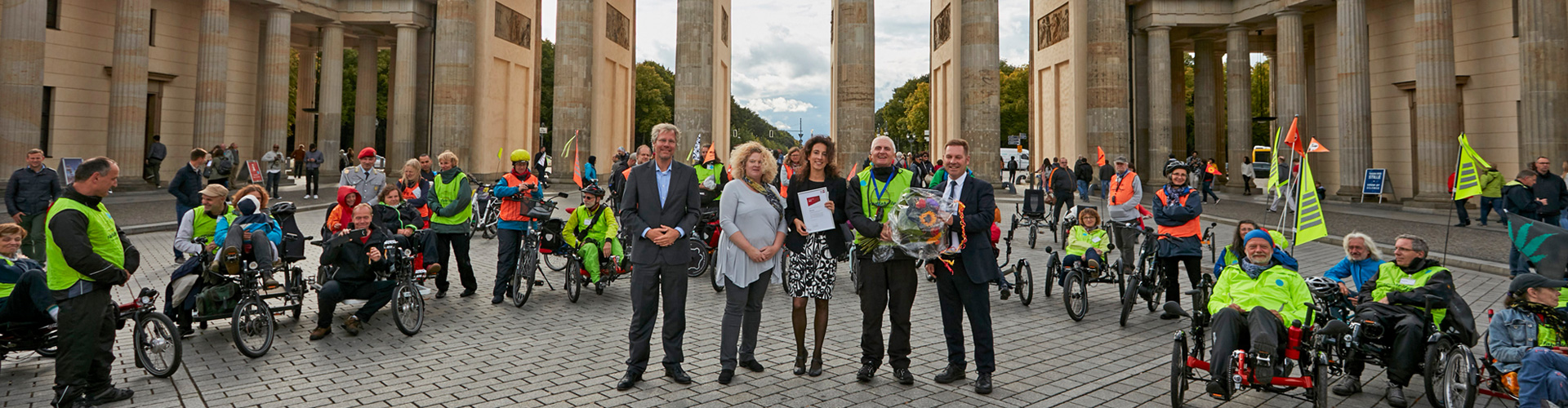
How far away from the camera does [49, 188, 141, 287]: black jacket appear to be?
4.63m

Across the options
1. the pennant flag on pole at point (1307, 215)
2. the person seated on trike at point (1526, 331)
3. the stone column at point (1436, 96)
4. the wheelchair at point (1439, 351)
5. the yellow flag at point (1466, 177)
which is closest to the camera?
the person seated on trike at point (1526, 331)

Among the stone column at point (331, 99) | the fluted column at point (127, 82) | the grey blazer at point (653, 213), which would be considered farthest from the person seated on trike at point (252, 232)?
the stone column at point (331, 99)

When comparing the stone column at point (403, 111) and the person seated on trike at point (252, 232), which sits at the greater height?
the stone column at point (403, 111)

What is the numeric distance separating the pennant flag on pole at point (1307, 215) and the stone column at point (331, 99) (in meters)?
29.0

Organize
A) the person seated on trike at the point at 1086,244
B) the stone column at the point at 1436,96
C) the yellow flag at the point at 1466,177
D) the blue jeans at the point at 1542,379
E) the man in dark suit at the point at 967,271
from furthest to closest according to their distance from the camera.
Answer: the stone column at the point at 1436,96 < the yellow flag at the point at 1466,177 < the person seated on trike at the point at 1086,244 < the man in dark suit at the point at 967,271 < the blue jeans at the point at 1542,379

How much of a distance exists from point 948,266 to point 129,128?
82.5 ft

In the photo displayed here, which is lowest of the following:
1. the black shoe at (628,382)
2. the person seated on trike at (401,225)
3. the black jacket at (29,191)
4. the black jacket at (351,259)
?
the black shoe at (628,382)

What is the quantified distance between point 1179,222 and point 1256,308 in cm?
285

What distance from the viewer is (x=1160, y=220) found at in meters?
7.63

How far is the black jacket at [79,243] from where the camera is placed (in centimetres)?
463

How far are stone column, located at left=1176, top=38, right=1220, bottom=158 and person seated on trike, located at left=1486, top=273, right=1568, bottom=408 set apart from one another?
2862 centimetres

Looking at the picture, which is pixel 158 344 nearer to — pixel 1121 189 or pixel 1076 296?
pixel 1076 296

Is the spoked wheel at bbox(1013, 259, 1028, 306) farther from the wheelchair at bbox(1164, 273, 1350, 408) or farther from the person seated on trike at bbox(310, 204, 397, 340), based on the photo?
the person seated on trike at bbox(310, 204, 397, 340)

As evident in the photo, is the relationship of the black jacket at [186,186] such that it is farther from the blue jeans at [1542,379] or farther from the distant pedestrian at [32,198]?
the blue jeans at [1542,379]
